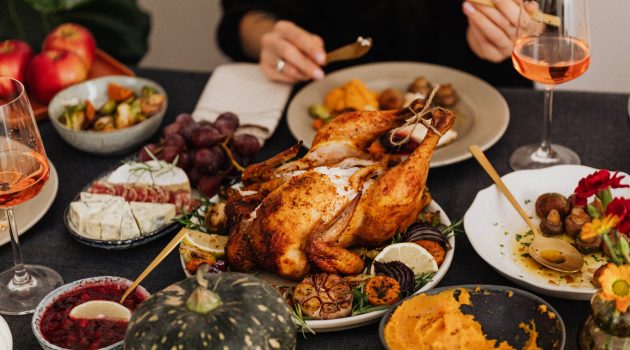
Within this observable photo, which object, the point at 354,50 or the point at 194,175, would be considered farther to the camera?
the point at 354,50

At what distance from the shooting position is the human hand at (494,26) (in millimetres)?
1883

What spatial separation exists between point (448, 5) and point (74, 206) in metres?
1.47

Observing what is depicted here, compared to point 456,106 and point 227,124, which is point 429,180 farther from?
point 227,124

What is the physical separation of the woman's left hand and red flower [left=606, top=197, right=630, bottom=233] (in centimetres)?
76

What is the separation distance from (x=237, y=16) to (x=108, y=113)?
2.52ft

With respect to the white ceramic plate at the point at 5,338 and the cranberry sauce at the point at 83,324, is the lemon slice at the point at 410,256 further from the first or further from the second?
the white ceramic plate at the point at 5,338

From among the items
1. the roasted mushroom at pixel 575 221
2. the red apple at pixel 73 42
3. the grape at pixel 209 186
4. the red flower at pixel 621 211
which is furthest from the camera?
the red apple at pixel 73 42

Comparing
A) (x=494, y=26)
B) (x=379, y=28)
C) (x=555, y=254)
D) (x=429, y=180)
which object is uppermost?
(x=494, y=26)

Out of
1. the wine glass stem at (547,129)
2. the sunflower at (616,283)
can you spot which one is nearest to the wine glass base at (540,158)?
the wine glass stem at (547,129)

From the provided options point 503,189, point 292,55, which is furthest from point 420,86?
point 503,189

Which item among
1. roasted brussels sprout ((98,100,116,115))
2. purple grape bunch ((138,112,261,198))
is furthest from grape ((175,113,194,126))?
roasted brussels sprout ((98,100,116,115))

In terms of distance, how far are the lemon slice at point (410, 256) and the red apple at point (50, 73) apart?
3.72 feet

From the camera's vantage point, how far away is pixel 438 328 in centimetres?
122

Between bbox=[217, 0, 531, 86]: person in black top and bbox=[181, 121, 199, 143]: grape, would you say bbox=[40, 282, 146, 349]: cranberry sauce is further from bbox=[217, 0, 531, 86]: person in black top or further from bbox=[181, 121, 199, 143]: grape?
bbox=[217, 0, 531, 86]: person in black top
